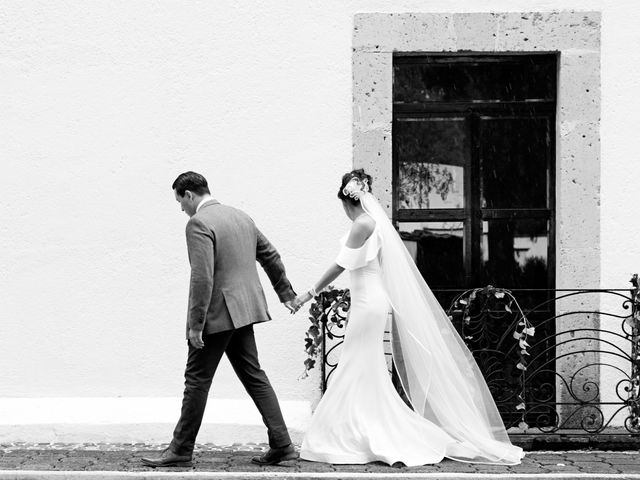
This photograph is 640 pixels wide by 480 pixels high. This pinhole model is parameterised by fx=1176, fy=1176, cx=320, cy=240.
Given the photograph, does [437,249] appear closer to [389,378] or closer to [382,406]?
[389,378]

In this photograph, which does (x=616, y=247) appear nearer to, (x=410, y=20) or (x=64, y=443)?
(x=410, y=20)

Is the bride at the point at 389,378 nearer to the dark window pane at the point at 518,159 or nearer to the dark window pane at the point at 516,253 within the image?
the dark window pane at the point at 516,253

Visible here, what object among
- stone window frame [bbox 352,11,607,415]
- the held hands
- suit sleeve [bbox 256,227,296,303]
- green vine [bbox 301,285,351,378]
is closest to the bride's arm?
suit sleeve [bbox 256,227,296,303]

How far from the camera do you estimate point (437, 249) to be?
357 inches

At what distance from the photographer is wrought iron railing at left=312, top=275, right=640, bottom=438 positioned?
8250mm

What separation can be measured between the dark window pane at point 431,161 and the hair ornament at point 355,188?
5.03 ft

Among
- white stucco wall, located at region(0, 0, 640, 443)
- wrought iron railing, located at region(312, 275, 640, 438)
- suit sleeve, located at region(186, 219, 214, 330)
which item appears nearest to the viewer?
suit sleeve, located at region(186, 219, 214, 330)

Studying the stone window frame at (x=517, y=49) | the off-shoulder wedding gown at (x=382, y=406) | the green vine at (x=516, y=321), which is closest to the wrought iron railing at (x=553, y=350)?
the green vine at (x=516, y=321)

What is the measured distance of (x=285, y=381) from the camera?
8672 millimetres

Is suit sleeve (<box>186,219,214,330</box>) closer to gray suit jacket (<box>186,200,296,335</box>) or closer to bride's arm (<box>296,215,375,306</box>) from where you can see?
gray suit jacket (<box>186,200,296,335</box>)

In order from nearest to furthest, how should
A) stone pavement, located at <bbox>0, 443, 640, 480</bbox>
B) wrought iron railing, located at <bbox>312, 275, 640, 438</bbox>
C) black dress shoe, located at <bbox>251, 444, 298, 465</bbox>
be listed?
1. stone pavement, located at <bbox>0, 443, 640, 480</bbox>
2. black dress shoe, located at <bbox>251, 444, 298, 465</bbox>
3. wrought iron railing, located at <bbox>312, 275, 640, 438</bbox>

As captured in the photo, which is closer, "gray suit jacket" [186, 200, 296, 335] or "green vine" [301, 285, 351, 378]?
"gray suit jacket" [186, 200, 296, 335]

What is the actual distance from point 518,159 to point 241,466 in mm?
3395

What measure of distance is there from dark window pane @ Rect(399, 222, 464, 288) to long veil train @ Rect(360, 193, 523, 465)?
54.4 inches
